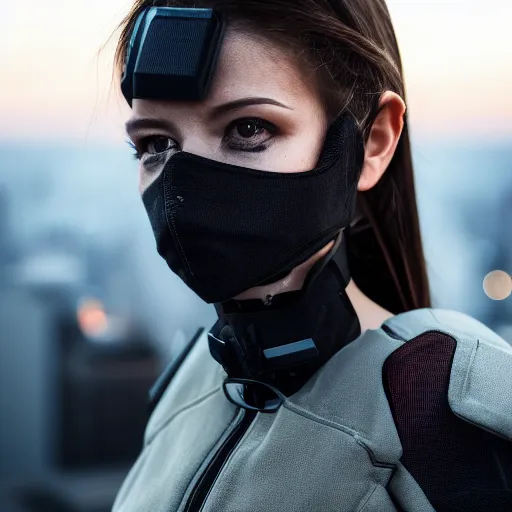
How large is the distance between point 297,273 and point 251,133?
25 cm

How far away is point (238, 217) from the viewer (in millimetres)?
1149

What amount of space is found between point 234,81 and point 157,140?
19 cm

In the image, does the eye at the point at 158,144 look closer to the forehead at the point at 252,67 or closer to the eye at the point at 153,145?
the eye at the point at 153,145

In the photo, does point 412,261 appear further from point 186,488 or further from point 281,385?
point 186,488

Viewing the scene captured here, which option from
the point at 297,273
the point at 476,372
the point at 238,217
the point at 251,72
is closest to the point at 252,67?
the point at 251,72

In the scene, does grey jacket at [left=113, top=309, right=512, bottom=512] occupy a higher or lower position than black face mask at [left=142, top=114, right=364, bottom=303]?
lower

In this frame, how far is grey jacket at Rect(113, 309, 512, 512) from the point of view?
1.06 metres

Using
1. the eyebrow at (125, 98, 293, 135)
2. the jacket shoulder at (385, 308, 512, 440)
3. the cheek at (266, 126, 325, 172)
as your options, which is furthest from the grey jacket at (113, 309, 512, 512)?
the eyebrow at (125, 98, 293, 135)

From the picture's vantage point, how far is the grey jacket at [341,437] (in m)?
1.06

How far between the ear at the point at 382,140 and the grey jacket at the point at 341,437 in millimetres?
247

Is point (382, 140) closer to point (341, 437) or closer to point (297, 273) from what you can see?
point (297, 273)

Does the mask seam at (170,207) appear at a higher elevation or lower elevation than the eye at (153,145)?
lower

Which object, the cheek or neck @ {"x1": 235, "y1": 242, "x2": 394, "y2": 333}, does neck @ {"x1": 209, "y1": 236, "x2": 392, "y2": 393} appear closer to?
neck @ {"x1": 235, "y1": 242, "x2": 394, "y2": 333}

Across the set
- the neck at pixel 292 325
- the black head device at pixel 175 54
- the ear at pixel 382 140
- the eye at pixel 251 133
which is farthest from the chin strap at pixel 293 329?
the black head device at pixel 175 54
